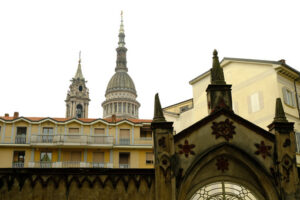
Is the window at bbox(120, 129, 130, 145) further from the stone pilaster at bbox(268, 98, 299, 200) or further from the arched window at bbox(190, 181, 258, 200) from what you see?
the stone pilaster at bbox(268, 98, 299, 200)

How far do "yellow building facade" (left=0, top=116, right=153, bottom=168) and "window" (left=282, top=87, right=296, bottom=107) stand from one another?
745 inches

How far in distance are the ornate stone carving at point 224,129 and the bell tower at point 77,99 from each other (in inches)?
3859

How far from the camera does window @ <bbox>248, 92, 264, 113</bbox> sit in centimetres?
Answer: 3842

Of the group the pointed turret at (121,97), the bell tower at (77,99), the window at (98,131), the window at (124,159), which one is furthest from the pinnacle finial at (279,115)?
the pointed turret at (121,97)

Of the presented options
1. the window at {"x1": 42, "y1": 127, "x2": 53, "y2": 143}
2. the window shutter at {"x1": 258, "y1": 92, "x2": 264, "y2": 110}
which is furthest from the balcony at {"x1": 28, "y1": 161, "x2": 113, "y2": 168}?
the window shutter at {"x1": 258, "y1": 92, "x2": 264, "y2": 110}

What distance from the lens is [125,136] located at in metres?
52.6

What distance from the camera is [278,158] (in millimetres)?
18438

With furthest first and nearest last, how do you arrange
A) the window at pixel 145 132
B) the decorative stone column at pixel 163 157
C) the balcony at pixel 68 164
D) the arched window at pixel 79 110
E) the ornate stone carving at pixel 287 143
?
1. the arched window at pixel 79 110
2. the window at pixel 145 132
3. the balcony at pixel 68 164
4. the ornate stone carving at pixel 287 143
5. the decorative stone column at pixel 163 157

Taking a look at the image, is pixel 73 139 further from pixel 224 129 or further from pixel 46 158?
pixel 224 129

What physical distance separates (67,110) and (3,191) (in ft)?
335

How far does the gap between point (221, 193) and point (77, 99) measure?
101 metres

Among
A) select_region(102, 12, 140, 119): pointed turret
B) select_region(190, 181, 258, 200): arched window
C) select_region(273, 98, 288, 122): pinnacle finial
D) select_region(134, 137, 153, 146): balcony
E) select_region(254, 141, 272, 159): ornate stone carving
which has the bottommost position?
select_region(190, 181, 258, 200): arched window

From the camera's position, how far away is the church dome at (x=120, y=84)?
434 feet

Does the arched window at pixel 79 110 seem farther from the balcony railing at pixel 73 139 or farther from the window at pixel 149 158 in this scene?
the window at pixel 149 158
